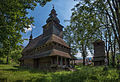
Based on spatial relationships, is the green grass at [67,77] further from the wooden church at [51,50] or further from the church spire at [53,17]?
the church spire at [53,17]

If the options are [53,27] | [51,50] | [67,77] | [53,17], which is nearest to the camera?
[67,77]

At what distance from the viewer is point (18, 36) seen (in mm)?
7480

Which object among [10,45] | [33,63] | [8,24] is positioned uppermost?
[8,24]

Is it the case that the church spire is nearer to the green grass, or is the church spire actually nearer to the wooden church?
the wooden church

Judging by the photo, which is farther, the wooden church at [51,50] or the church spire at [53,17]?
the church spire at [53,17]

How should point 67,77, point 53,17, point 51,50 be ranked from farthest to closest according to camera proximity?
point 53,17
point 51,50
point 67,77

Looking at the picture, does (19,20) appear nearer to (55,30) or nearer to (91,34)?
(91,34)

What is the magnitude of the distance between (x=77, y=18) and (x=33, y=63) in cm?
1762

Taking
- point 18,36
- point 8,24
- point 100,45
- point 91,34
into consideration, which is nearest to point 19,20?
point 8,24

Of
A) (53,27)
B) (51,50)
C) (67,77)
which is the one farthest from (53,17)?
(67,77)

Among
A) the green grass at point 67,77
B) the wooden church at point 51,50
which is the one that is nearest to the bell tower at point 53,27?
the wooden church at point 51,50

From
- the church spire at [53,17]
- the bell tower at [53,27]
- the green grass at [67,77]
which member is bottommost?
the green grass at [67,77]

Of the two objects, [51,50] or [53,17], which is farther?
[53,17]

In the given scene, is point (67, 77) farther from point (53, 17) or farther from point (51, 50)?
point (53, 17)
